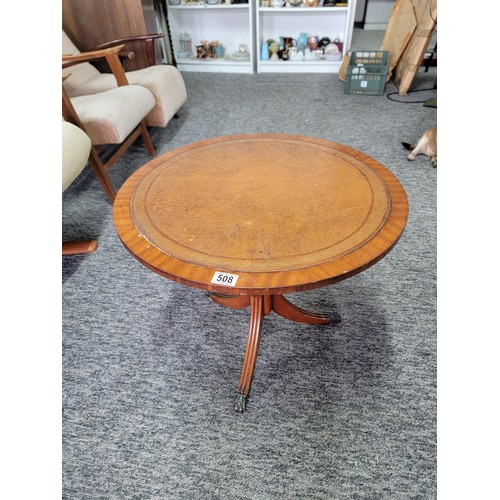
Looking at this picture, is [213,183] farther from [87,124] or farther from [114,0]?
[114,0]

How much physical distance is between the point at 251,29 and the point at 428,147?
2.32 m

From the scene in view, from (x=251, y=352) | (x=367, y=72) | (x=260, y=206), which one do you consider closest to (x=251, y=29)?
(x=367, y=72)

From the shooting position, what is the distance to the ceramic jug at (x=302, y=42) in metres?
3.54

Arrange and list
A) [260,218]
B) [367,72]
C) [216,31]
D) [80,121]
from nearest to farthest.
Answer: [260,218] < [80,121] < [367,72] < [216,31]

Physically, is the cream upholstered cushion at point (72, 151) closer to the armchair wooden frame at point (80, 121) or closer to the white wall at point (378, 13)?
the armchair wooden frame at point (80, 121)

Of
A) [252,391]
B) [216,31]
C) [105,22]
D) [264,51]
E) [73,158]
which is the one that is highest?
[105,22]

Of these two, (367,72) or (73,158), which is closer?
(73,158)

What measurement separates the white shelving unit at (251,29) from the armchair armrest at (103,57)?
187 cm

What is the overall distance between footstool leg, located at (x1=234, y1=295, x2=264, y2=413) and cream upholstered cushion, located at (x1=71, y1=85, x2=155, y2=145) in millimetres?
1203

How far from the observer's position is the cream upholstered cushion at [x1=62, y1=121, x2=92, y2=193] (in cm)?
145

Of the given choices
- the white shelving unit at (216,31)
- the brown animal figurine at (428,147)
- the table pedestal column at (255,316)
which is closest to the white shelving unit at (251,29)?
the white shelving unit at (216,31)

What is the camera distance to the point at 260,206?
3.06ft

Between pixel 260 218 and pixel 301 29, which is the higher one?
pixel 260 218

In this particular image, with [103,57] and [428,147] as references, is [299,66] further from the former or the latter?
[103,57]
